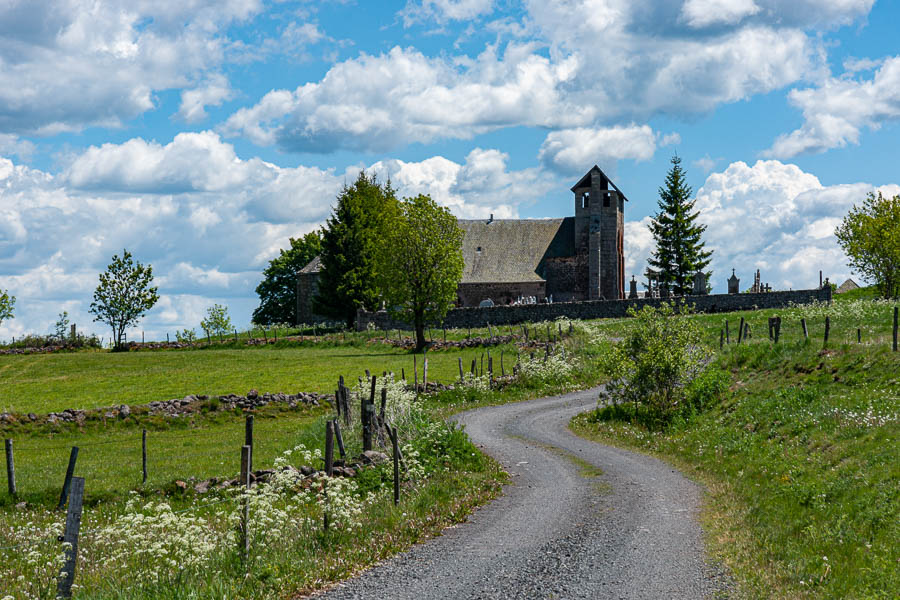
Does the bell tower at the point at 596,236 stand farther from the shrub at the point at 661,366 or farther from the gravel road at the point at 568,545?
the gravel road at the point at 568,545

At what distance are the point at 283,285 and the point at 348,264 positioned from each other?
73.2 feet

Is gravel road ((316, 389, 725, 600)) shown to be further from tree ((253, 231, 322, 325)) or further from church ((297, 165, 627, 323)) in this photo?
tree ((253, 231, 322, 325))

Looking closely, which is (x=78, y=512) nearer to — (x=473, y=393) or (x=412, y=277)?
(x=473, y=393)

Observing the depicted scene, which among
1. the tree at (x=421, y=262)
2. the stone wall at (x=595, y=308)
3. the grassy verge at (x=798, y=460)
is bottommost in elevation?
the grassy verge at (x=798, y=460)

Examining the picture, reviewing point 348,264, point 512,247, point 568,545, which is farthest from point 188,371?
point 512,247

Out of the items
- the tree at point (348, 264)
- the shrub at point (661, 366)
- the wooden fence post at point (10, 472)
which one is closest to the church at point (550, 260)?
the tree at point (348, 264)

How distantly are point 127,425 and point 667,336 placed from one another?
22.5 meters

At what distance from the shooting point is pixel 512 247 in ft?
278

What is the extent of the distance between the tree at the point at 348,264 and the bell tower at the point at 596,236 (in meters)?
20.2

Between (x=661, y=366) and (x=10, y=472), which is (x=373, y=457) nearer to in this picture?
(x=10, y=472)

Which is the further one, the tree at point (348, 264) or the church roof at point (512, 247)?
the church roof at point (512, 247)

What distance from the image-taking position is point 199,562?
40.4 feet

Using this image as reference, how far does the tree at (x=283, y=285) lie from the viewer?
3743 inches

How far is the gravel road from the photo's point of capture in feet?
41.7
